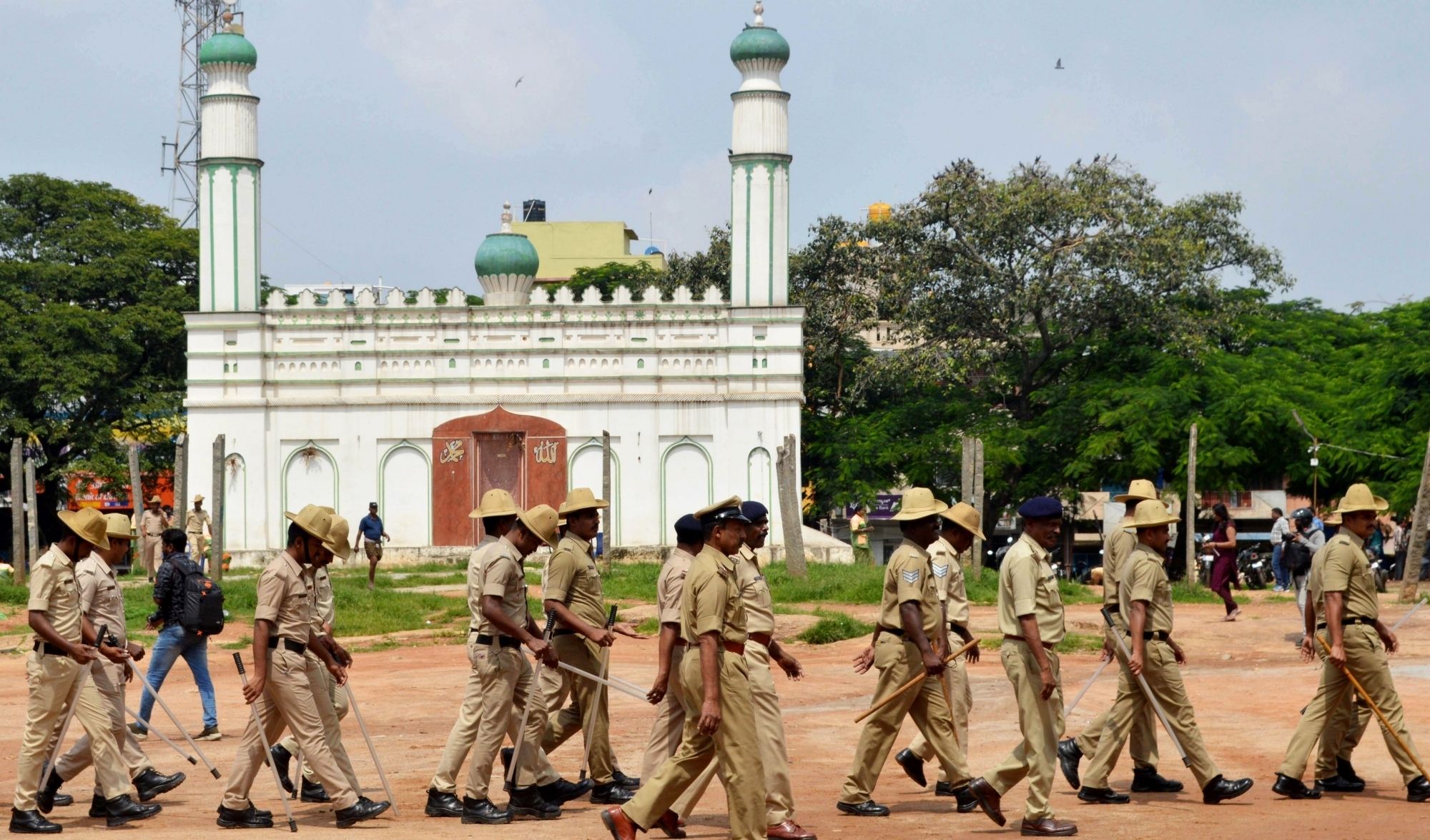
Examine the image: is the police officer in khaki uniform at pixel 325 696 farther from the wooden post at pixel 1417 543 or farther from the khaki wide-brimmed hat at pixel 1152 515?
the wooden post at pixel 1417 543

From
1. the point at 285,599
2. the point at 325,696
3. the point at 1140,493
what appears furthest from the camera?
the point at 1140,493

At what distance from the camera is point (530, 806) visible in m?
11.0

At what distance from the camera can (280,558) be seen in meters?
10.6

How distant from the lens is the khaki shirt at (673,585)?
412 inches

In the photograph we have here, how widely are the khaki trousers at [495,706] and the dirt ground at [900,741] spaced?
0.31m

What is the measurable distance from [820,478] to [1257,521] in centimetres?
1630

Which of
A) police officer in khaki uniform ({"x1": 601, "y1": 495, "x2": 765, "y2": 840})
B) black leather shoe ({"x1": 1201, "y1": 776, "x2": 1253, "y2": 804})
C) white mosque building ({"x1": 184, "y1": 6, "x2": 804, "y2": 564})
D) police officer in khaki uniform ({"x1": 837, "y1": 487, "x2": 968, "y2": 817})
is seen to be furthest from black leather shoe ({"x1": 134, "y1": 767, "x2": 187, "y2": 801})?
white mosque building ({"x1": 184, "y1": 6, "x2": 804, "y2": 564})

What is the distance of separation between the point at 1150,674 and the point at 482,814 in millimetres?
3919

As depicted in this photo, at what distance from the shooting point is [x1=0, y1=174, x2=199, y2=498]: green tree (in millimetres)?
41812

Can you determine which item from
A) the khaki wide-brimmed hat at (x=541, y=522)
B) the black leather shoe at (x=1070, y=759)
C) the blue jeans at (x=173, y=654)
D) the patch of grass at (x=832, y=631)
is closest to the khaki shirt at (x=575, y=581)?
the khaki wide-brimmed hat at (x=541, y=522)

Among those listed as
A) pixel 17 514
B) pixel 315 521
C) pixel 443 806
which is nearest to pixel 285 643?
pixel 315 521

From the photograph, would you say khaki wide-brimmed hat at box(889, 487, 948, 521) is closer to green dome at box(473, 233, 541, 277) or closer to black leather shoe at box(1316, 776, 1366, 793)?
black leather shoe at box(1316, 776, 1366, 793)

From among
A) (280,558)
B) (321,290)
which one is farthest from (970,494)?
(321,290)

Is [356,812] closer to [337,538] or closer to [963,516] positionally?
[337,538]
